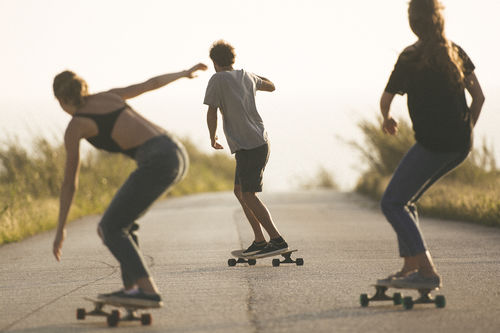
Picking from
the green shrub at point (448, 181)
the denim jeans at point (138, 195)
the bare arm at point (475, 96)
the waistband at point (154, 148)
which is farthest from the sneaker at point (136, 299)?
the green shrub at point (448, 181)

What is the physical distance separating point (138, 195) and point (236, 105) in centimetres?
326

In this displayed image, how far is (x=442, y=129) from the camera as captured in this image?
638 centimetres

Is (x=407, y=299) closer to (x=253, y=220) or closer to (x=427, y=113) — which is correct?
(x=427, y=113)

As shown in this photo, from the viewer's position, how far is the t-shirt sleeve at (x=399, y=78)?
6.44m

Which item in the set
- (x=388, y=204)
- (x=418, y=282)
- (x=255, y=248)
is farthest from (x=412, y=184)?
(x=255, y=248)

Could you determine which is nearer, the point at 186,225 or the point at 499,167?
the point at 186,225

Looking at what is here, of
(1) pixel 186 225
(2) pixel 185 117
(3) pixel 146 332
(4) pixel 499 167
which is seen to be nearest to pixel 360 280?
(3) pixel 146 332

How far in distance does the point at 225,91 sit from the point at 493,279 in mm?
2978

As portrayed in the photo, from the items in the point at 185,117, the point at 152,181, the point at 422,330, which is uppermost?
the point at 185,117

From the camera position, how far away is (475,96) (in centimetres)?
667

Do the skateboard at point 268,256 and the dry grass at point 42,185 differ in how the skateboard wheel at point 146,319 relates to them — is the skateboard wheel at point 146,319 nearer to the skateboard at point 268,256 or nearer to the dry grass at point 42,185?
the skateboard at point 268,256

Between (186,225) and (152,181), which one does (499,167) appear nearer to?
(186,225)

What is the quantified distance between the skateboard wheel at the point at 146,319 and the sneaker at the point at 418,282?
1672 millimetres

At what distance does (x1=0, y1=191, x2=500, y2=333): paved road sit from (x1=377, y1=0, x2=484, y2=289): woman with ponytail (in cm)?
50
